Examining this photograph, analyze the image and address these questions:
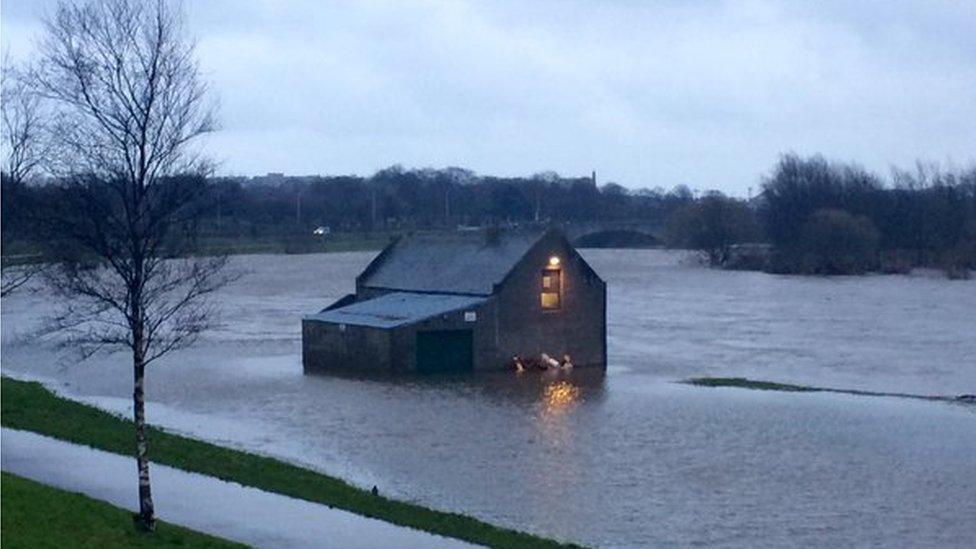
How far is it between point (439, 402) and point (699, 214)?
73945 mm

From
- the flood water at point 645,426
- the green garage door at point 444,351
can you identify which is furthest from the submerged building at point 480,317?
the flood water at point 645,426

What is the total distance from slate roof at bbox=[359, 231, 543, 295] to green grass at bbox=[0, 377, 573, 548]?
13.0m

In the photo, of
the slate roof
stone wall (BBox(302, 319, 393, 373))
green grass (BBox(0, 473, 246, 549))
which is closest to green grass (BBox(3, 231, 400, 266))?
the slate roof

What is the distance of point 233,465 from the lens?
72.5ft

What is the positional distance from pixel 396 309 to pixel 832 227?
210ft

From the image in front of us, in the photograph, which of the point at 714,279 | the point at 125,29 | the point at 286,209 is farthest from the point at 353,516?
the point at 286,209

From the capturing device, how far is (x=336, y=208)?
131875mm

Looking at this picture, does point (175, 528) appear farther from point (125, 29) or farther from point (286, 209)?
point (286, 209)

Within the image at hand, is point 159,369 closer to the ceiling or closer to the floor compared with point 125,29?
closer to the floor

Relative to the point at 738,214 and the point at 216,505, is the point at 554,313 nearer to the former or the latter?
the point at 216,505

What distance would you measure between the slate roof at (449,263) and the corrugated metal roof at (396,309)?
45 cm

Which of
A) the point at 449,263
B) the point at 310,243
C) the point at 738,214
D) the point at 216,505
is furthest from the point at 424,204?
the point at 216,505

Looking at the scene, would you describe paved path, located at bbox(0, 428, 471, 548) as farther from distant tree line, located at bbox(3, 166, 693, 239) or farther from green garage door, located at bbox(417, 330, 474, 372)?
distant tree line, located at bbox(3, 166, 693, 239)

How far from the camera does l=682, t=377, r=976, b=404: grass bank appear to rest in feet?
111
